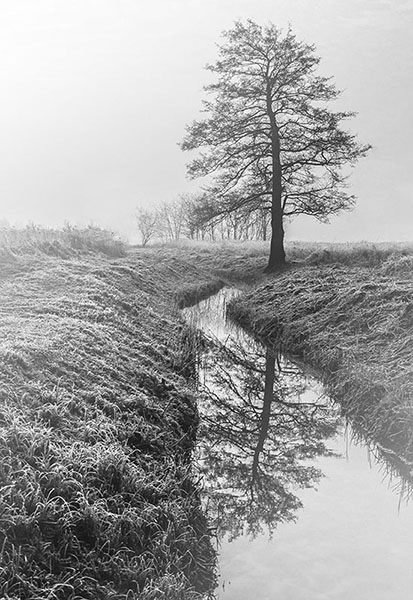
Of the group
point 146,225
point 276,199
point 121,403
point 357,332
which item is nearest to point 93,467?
point 121,403

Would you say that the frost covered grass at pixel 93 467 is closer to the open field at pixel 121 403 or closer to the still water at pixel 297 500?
the open field at pixel 121 403

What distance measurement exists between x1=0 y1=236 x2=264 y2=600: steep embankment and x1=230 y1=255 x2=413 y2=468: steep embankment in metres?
3.00

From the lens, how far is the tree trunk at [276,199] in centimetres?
2630

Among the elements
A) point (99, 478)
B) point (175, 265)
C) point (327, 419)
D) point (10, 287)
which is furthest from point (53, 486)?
point (175, 265)

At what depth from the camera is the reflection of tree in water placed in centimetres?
615

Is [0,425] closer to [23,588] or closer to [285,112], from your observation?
[23,588]

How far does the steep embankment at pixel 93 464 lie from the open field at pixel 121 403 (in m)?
0.02

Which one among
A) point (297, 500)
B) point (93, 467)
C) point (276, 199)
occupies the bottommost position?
point (297, 500)

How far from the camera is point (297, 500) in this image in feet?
20.8

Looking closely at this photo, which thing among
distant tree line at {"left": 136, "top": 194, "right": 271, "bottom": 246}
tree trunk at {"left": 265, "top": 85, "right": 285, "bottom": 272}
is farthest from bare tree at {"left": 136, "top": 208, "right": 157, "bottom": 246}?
tree trunk at {"left": 265, "top": 85, "right": 285, "bottom": 272}

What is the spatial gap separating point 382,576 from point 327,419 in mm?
4243

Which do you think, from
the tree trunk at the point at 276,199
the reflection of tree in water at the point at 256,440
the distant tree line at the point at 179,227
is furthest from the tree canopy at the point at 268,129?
the distant tree line at the point at 179,227

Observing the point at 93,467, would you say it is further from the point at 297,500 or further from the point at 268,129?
the point at 268,129

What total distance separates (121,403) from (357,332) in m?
6.34
